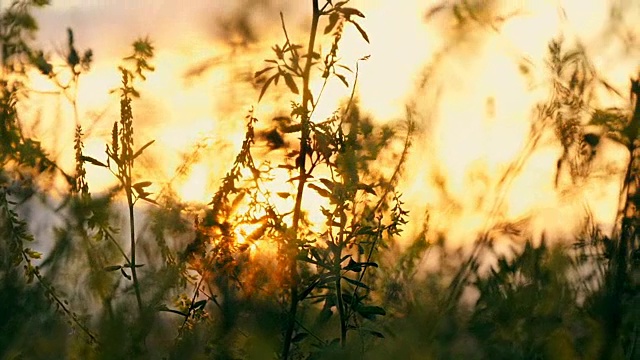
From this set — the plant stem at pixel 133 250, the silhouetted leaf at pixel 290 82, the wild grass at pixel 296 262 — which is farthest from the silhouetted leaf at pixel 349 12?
the plant stem at pixel 133 250

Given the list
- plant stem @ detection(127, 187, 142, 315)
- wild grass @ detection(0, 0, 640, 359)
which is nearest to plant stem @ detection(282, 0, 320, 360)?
wild grass @ detection(0, 0, 640, 359)

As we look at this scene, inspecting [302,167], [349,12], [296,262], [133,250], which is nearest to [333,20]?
[349,12]

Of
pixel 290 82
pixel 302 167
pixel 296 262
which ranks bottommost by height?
pixel 296 262

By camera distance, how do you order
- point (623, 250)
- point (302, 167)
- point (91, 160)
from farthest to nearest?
point (623, 250), point (91, 160), point (302, 167)

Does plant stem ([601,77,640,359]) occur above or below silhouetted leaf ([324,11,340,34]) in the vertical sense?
below

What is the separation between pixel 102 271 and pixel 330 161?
0.50 metres

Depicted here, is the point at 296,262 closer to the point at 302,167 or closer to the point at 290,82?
the point at 302,167

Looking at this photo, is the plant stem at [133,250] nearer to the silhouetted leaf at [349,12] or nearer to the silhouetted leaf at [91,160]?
the silhouetted leaf at [91,160]

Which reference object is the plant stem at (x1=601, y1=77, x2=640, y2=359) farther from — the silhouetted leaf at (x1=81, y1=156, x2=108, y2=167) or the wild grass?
the silhouetted leaf at (x1=81, y1=156, x2=108, y2=167)

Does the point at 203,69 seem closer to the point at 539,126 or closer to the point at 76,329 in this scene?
the point at 76,329

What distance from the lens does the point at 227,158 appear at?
6.73 feet

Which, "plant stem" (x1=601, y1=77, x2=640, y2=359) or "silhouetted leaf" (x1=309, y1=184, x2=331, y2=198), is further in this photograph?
"plant stem" (x1=601, y1=77, x2=640, y2=359)

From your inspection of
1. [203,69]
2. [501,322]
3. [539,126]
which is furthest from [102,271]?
[539,126]

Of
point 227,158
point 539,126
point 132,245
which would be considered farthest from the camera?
point 539,126
